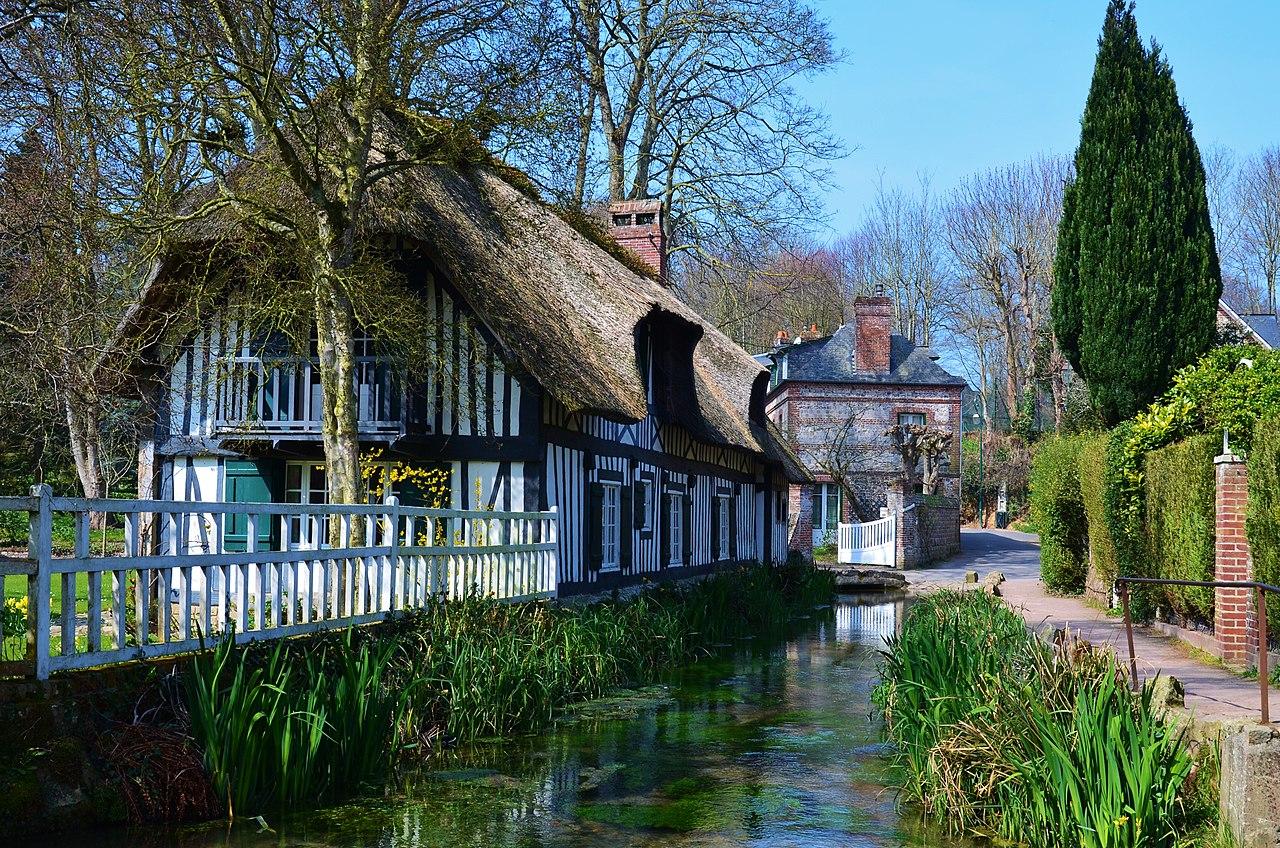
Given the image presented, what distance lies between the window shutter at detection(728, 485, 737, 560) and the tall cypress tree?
7975 millimetres

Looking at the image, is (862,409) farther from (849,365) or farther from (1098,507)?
(1098,507)

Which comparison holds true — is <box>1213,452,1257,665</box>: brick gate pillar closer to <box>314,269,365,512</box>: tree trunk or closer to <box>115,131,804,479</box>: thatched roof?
<box>115,131,804,479</box>: thatched roof

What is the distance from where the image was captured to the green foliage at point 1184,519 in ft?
37.8

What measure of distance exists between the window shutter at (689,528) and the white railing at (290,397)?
25.6 ft

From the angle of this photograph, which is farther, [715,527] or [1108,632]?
[715,527]

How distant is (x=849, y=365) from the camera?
3959 cm

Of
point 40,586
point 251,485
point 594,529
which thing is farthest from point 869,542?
point 40,586

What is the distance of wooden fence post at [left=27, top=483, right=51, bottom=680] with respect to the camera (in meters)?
6.27

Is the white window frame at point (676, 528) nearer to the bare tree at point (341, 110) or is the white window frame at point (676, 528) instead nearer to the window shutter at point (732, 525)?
the window shutter at point (732, 525)

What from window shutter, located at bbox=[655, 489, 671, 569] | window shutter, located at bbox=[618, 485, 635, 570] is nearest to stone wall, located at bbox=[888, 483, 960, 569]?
window shutter, located at bbox=[655, 489, 671, 569]

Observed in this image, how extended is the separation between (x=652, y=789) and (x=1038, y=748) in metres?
2.69

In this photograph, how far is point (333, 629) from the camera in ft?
29.2

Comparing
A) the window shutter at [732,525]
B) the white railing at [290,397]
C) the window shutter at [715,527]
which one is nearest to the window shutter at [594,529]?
the white railing at [290,397]

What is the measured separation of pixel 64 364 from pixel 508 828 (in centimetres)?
843
